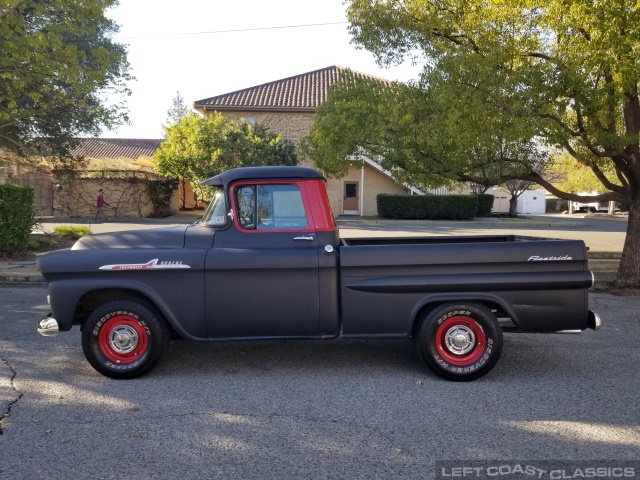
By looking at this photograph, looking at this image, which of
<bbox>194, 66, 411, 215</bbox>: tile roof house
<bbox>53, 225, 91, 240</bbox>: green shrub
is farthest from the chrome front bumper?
<bbox>194, 66, 411, 215</bbox>: tile roof house

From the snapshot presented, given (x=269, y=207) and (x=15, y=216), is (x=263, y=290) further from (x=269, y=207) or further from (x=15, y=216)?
(x=15, y=216)

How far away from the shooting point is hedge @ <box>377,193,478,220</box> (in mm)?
32281

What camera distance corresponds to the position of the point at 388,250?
5.43 meters

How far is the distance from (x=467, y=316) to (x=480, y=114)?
15.3 ft

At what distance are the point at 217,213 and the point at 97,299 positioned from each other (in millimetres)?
1456

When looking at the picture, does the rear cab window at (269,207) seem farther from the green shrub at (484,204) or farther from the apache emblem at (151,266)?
the green shrub at (484,204)

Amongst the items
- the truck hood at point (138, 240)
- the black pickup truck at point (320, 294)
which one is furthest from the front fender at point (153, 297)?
the truck hood at point (138, 240)

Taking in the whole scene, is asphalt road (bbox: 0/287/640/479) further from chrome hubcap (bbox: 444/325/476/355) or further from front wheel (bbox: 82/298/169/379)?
chrome hubcap (bbox: 444/325/476/355)

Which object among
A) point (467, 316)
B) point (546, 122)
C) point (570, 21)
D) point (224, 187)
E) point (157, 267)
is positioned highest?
point (570, 21)

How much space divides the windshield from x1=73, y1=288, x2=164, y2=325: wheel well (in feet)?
3.24

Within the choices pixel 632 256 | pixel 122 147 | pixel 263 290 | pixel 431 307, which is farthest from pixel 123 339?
pixel 122 147

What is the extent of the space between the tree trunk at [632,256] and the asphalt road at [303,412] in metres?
4.73

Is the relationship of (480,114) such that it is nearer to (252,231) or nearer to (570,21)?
(570,21)

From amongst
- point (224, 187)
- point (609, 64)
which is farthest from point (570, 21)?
point (224, 187)
